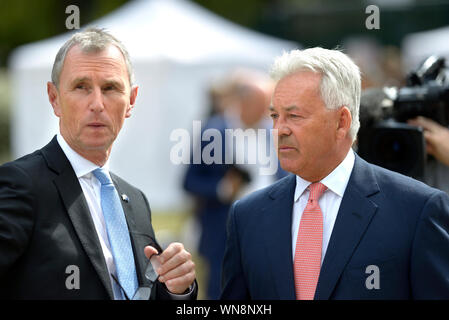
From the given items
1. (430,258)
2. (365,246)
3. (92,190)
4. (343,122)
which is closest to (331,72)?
(343,122)

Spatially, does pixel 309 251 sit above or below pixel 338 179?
below

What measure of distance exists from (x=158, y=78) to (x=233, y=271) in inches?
371

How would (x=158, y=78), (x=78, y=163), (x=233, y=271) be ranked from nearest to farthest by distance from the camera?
(x=78, y=163), (x=233, y=271), (x=158, y=78)

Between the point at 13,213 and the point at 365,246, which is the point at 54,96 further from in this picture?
the point at 365,246

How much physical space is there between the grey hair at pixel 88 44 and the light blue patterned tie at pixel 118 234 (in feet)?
1.37

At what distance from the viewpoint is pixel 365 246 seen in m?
2.78

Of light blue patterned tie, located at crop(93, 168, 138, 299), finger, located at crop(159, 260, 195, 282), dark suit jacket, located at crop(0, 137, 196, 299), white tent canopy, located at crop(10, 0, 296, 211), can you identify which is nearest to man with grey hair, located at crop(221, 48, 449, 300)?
finger, located at crop(159, 260, 195, 282)

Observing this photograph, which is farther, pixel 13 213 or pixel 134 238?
pixel 134 238

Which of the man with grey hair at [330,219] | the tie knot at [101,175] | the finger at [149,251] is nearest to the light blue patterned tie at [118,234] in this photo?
the tie knot at [101,175]

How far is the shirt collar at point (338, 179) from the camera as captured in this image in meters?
2.95

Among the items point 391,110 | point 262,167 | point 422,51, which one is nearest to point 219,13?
point 422,51

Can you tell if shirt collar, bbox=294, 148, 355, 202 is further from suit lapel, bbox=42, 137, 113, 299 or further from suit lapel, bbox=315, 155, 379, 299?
suit lapel, bbox=42, 137, 113, 299

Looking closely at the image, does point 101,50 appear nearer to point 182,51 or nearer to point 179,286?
point 179,286

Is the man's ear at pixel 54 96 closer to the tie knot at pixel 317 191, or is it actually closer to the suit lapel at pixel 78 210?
the suit lapel at pixel 78 210
